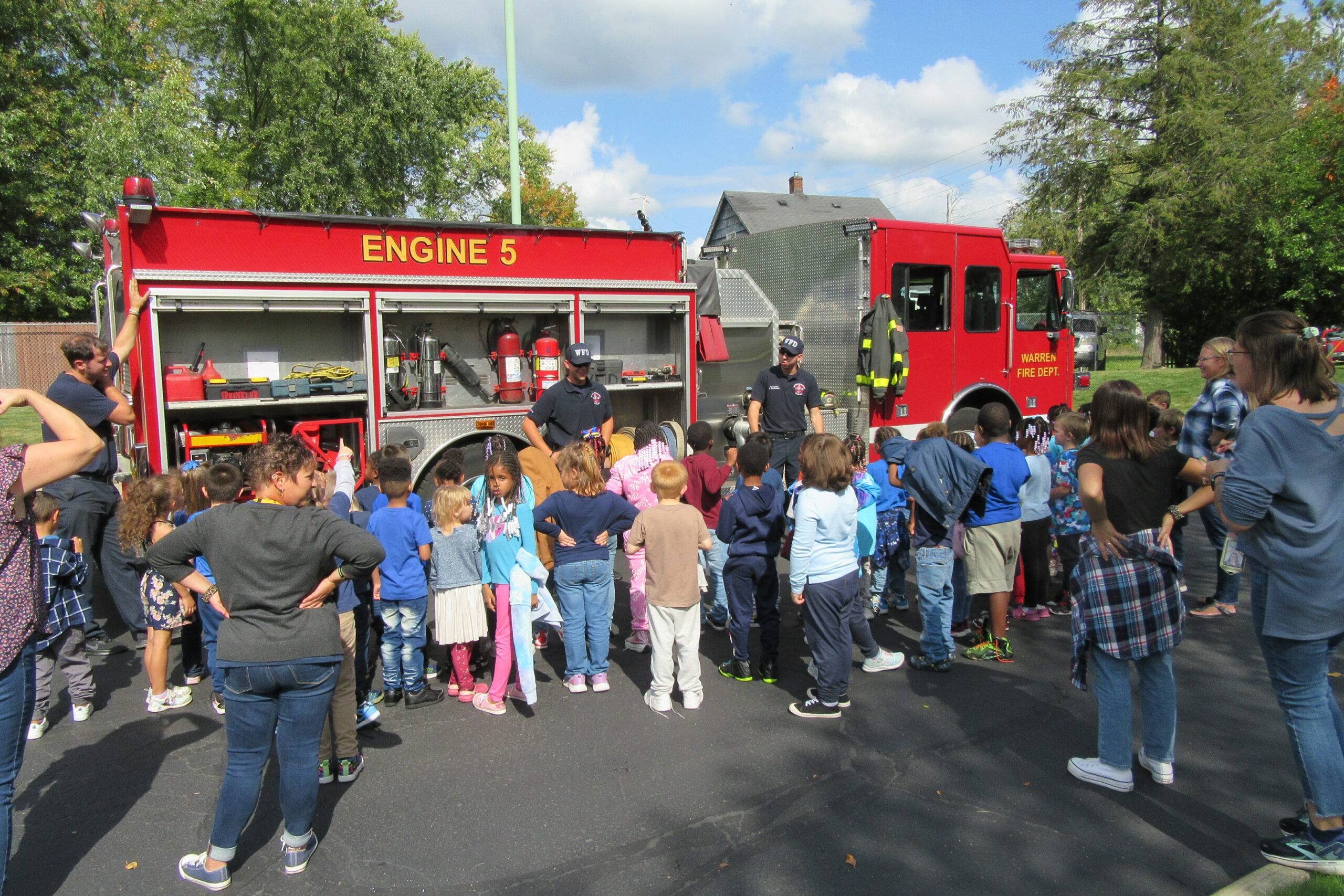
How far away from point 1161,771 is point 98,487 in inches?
256

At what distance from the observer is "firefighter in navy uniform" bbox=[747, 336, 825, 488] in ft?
23.8

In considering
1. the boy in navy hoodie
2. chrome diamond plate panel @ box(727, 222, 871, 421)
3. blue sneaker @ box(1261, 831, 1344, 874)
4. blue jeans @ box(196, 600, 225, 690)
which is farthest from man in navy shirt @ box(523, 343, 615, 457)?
blue sneaker @ box(1261, 831, 1344, 874)

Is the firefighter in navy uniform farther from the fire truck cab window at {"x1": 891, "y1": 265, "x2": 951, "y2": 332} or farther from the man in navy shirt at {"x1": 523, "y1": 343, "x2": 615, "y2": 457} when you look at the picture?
the fire truck cab window at {"x1": 891, "y1": 265, "x2": 951, "y2": 332}

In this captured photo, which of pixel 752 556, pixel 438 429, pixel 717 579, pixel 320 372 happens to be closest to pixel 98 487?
pixel 320 372

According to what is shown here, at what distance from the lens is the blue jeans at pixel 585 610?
481 centimetres

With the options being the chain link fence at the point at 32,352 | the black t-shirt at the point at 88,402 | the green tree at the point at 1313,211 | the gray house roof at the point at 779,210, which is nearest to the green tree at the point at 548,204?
the gray house roof at the point at 779,210

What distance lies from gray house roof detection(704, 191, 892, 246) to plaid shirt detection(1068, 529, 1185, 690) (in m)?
32.9

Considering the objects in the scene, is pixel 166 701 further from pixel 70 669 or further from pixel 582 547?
pixel 582 547

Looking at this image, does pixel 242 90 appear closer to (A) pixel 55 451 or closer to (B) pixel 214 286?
(B) pixel 214 286

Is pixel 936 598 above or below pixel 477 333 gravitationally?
below

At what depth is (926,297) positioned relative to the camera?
9.69 meters

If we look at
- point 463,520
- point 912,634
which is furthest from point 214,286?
point 912,634

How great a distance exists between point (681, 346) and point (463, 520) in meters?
4.39

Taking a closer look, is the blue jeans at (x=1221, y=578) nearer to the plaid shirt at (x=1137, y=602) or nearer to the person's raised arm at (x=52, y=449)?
the plaid shirt at (x=1137, y=602)
